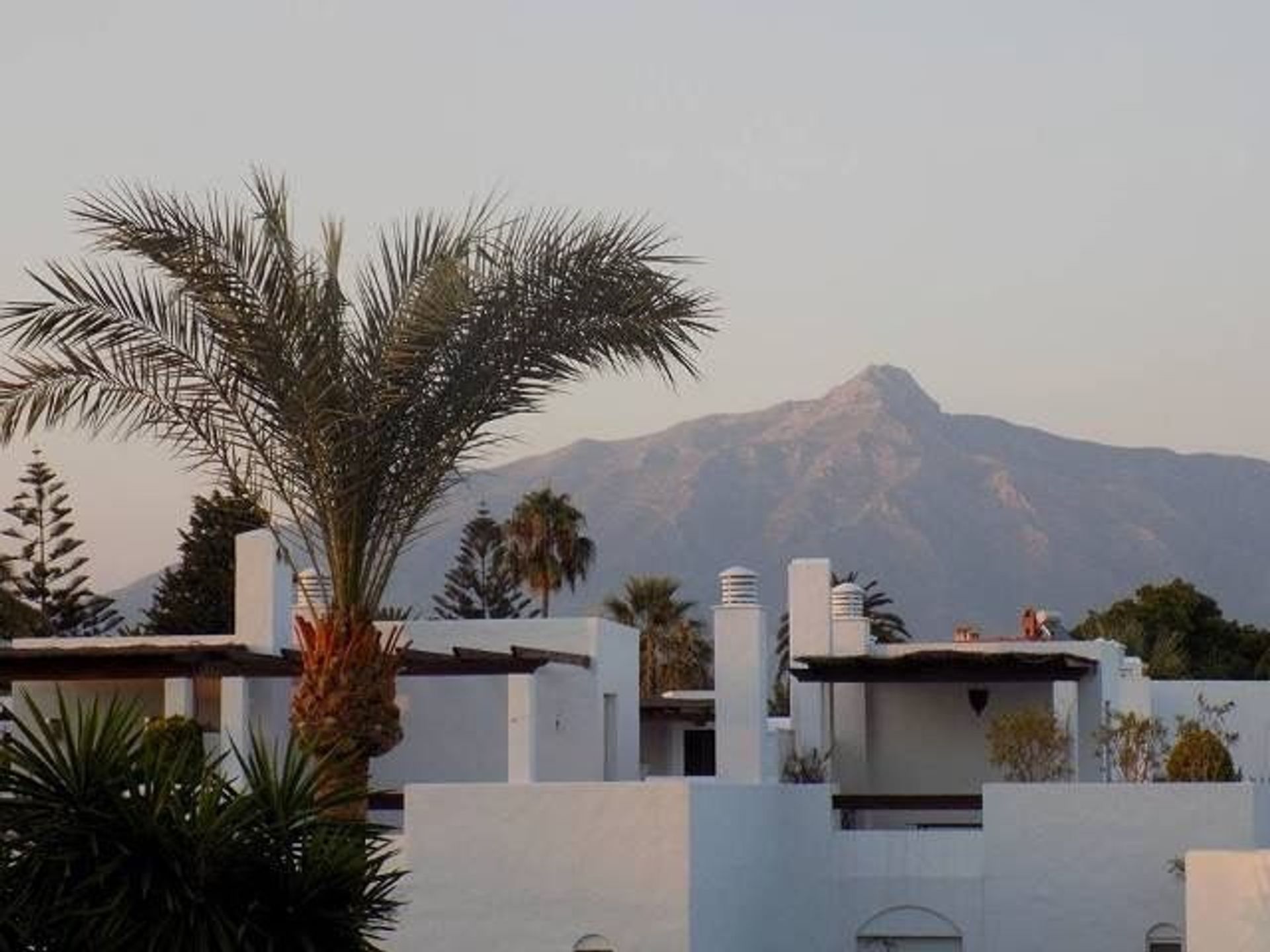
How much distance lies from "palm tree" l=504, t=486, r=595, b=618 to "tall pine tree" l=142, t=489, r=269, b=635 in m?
8.48

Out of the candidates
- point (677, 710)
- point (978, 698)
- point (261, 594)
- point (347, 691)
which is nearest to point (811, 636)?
point (978, 698)

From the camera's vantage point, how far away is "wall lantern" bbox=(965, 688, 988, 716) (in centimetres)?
3394

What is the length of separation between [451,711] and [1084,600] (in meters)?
159

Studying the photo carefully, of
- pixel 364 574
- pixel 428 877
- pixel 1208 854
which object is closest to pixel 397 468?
pixel 364 574

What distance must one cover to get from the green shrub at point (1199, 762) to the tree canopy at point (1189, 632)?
40.2m

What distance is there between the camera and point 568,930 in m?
23.9

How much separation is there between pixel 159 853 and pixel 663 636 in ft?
176

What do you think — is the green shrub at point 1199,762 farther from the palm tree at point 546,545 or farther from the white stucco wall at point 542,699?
the palm tree at point 546,545

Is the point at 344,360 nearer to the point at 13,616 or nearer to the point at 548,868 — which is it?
the point at 548,868

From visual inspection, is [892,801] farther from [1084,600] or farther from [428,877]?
[1084,600]

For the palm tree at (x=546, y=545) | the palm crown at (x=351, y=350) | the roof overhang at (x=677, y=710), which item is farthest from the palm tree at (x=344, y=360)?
the palm tree at (x=546, y=545)

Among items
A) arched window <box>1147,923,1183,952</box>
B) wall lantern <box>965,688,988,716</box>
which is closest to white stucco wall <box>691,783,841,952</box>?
arched window <box>1147,923,1183,952</box>

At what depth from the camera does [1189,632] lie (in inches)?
2881

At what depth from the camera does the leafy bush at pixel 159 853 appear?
1548cm
